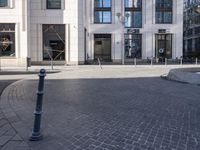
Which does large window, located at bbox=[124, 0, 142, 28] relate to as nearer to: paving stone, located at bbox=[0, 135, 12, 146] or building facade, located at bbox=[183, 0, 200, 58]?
building facade, located at bbox=[183, 0, 200, 58]

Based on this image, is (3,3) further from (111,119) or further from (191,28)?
(191,28)

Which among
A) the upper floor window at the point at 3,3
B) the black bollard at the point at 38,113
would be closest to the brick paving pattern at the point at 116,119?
the black bollard at the point at 38,113

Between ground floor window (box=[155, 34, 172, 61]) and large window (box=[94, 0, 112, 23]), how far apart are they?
7.57 metres

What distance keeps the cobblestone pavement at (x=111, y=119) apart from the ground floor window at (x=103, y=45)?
33888mm

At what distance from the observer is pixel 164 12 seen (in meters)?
45.9

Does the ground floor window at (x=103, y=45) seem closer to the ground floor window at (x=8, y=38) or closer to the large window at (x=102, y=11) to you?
the large window at (x=102, y=11)

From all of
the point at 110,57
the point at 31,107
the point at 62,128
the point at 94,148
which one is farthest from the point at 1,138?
the point at 110,57

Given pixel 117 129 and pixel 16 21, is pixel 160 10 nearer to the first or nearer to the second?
pixel 16 21

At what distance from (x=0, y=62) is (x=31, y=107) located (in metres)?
23.2

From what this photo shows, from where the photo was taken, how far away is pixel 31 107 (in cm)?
851

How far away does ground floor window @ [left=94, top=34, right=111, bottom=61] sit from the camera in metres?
44.8

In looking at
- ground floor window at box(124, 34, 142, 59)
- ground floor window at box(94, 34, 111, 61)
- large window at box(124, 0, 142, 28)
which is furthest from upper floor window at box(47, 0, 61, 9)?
ground floor window at box(124, 34, 142, 59)

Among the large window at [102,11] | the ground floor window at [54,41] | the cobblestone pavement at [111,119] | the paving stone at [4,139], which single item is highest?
the large window at [102,11]

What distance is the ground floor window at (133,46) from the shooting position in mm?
46062
